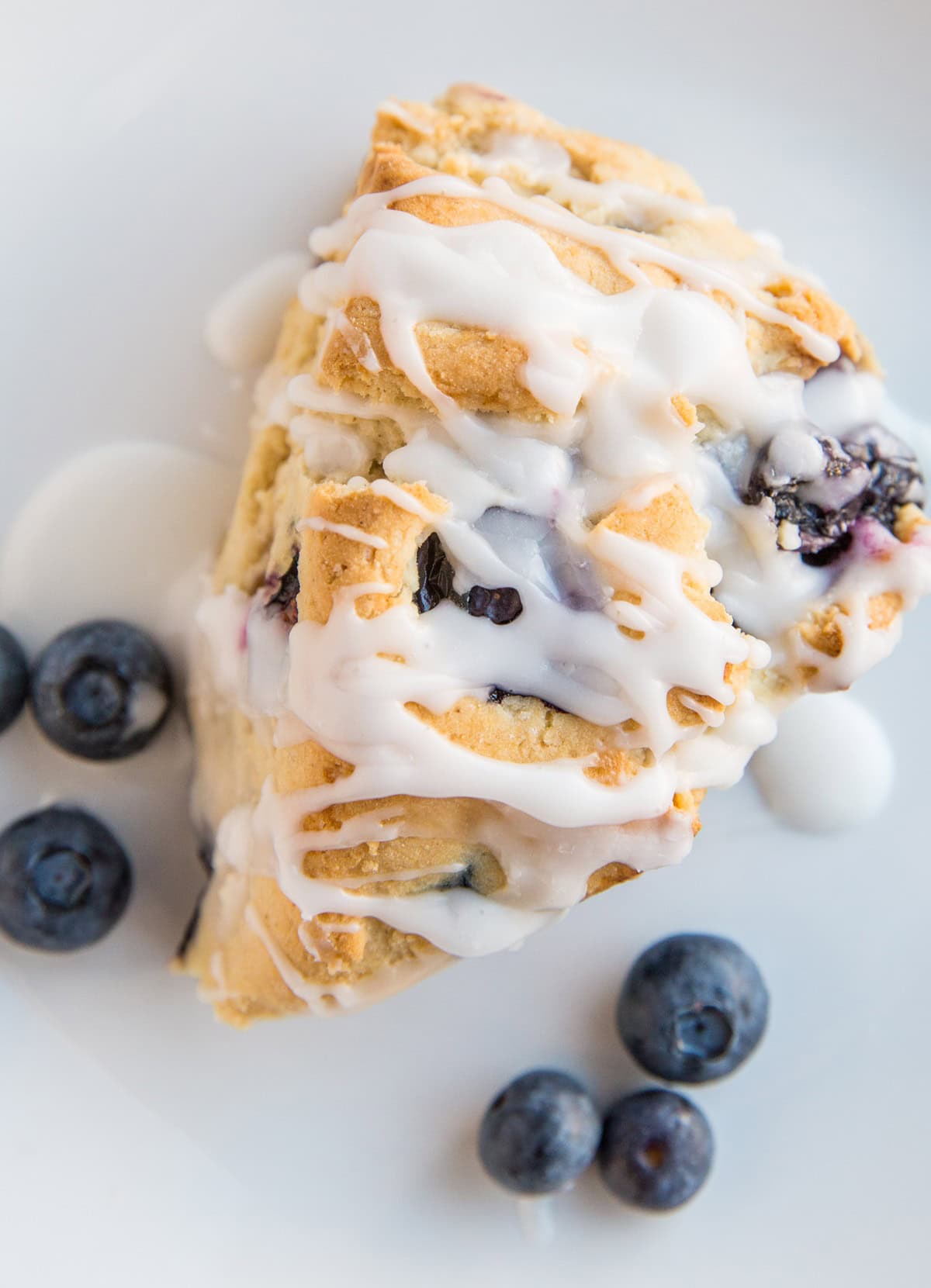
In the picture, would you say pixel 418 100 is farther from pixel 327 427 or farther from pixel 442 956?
pixel 442 956

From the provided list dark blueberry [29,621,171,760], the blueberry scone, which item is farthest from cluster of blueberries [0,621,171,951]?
the blueberry scone

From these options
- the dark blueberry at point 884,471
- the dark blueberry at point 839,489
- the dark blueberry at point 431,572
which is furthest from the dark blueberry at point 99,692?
the dark blueberry at point 884,471

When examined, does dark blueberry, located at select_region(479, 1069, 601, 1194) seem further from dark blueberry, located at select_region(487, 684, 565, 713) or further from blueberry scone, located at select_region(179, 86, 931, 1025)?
dark blueberry, located at select_region(487, 684, 565, 713)

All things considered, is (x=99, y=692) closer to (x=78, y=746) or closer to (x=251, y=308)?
(x=78, y=746)

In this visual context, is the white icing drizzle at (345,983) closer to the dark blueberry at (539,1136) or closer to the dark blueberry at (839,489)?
the dark blueberry at (539,1136)

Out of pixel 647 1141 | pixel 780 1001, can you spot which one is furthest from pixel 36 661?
pixel 780 1001

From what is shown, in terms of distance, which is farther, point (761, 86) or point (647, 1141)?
point (761, 86)

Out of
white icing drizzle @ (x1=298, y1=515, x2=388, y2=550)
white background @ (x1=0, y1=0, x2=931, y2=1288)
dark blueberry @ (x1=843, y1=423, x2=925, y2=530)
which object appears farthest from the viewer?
white background @ (x1=0, y1=0, x2=931, y2=1288)
